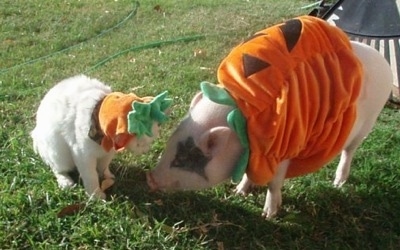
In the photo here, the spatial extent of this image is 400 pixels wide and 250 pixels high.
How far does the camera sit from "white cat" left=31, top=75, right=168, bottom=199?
3.22 metres

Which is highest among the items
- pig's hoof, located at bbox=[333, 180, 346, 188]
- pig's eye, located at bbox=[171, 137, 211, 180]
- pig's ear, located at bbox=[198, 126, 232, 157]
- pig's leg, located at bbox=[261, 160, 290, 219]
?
pig's ear, located at bbox=[198, 126, 232, 157]

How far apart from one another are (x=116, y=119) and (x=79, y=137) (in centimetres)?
34

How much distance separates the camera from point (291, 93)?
301cm

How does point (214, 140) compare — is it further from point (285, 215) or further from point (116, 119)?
point (285, 215)

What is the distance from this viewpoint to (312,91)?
311 cm

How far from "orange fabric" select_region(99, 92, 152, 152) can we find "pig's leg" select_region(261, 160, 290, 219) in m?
0.79

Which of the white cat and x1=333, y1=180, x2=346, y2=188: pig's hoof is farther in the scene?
x1=333, y1=180, x2=346, y2=188: pig's hoof

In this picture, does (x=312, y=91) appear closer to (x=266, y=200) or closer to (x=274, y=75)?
(x=274, y=75)

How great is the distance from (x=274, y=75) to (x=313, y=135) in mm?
410

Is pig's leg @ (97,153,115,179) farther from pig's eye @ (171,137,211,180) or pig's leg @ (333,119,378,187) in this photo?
pig's leg @ (333,119,378,187)

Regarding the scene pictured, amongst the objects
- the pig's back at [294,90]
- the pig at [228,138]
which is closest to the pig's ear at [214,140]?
the pig at [228,138]

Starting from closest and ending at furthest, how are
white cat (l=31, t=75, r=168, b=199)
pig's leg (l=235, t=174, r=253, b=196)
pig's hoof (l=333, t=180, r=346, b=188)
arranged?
white cat (l=31, t=75, r=168, b=199), pig's leg (l=235, t=174, r=253, b=196), pig's hoof (l=333, t=180, r=346, b=188)

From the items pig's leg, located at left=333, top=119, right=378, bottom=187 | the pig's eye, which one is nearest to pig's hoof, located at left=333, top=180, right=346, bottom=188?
pig's leg, located at left=333, top=119, right=378, bottom=187

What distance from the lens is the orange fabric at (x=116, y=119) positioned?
3021 mm
